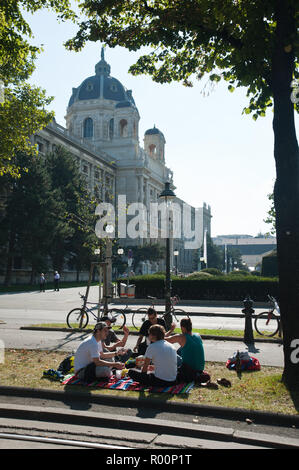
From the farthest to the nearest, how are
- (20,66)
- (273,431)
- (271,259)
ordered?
(271,259) → (20,66) → (273,431)

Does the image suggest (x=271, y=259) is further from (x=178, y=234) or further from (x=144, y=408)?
(x=178, y=234)

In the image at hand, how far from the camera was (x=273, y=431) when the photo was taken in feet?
18.5

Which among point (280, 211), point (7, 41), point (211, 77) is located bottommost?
point (280, 211)

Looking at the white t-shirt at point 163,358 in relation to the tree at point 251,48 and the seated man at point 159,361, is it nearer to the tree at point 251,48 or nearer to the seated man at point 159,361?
the seated man at point 159,361

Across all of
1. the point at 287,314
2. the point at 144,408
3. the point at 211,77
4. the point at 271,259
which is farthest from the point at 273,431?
the point at 271,259

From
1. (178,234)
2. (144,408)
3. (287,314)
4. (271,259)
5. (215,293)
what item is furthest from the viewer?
(178,234)

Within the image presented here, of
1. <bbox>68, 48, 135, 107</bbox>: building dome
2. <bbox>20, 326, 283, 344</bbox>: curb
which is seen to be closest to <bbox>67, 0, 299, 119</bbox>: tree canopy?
<bbox>20, 326, 283, 344</bbox>: curb

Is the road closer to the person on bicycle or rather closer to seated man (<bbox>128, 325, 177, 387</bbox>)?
the person on bicycle

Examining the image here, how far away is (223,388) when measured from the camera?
734cm

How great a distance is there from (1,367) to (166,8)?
24.1 feet

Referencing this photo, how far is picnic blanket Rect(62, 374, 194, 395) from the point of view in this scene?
7117 mm

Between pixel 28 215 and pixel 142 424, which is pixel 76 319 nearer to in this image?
pixel 142 424

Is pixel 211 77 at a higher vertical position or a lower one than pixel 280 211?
higher

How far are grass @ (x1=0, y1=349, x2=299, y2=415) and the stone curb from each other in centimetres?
79
